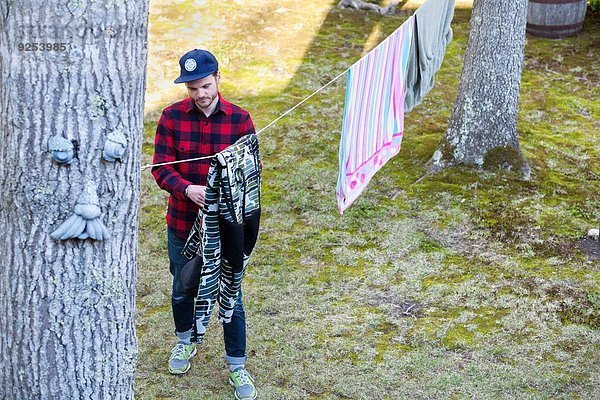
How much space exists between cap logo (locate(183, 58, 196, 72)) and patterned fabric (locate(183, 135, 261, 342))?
37 cm

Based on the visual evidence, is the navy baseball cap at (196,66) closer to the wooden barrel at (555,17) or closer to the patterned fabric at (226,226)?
the patterned fabric at (226,226)

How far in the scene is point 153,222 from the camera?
233 inches

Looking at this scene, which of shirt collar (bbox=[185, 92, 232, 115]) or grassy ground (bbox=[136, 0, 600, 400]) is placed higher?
shirt collar (bbox=[185, 92, 232, 115])

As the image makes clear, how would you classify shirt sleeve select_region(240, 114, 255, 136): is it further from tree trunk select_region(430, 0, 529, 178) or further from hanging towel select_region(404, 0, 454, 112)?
tree trunk select_region(430, 0, 529, 178)

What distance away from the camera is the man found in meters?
3.75

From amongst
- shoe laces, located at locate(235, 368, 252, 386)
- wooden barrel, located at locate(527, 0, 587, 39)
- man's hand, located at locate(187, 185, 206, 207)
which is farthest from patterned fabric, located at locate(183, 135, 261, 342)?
wooden barrel, located at locate(527, 0, 587, 39)

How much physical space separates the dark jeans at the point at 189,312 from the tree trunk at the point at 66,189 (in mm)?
1091

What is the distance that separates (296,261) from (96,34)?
3063 millimetres

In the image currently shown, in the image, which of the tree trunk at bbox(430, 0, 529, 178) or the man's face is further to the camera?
the tree trunk at bbox(430, 0, 529, 178)

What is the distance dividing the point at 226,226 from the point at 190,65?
694mm

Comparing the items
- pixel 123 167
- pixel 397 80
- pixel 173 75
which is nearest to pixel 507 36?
pixel 397 80

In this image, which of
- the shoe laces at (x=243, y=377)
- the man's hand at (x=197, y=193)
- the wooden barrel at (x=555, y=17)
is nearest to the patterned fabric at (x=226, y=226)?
the man's hand at (x=197, y=193)

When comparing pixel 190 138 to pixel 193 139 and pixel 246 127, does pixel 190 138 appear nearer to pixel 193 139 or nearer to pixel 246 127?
pixel 193 139

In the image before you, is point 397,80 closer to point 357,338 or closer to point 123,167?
point 357,338
